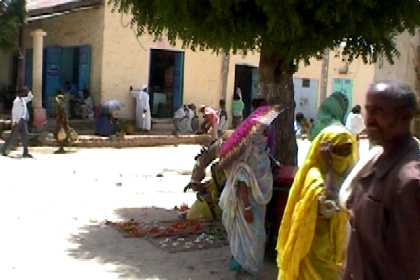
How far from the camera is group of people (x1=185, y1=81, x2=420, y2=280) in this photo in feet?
7.50

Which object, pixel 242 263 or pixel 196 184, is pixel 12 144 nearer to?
pixel 196 184

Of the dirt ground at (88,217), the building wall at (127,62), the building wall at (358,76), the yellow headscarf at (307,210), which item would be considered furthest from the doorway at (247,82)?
the yellow headscarf at (307,210)

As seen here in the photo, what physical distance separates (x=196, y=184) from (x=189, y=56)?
13.8 metres

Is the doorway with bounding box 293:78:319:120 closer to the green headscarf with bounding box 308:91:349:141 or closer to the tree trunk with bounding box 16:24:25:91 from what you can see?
the tree trunk with bounding box 16:24:25:91

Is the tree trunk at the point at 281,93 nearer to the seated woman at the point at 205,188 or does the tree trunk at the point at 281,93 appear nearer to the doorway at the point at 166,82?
the seated woman at the point at 205,188

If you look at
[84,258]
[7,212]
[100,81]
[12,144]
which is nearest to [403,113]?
[84,258]

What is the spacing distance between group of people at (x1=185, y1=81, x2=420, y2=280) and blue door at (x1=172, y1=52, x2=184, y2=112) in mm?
13370

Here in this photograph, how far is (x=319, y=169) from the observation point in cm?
388

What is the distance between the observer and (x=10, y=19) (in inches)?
691

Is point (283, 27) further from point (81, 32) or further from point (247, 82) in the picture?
point (247, 82)

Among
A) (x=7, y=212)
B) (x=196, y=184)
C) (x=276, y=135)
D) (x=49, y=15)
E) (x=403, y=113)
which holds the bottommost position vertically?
(x=7, y=212)

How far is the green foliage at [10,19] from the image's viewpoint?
17.5m

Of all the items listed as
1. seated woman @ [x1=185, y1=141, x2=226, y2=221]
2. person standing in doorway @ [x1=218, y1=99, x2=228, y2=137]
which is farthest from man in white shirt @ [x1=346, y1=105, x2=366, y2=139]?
seated woman @ [x1=185, y1=141, x2=226, y2=221]

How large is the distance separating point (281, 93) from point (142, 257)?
2.46 metres
